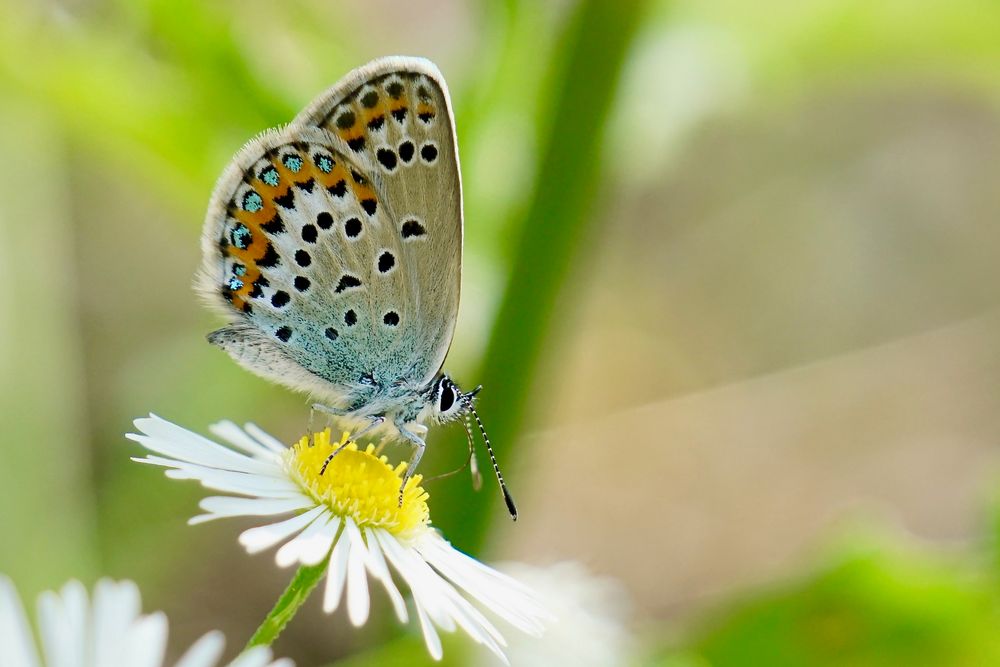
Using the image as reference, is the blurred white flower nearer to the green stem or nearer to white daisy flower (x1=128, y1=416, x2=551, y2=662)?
the green stem

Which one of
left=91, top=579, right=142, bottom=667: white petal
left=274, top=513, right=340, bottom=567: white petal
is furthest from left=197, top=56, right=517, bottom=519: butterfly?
left=91, top=579, right=142, bottom=667: white petal

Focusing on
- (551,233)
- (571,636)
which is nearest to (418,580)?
(551,233)

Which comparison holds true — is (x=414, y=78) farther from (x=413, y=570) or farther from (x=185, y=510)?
(x=185, y=510)

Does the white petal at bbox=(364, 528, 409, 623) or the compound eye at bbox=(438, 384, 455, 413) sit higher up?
the compound eye at bbox=(438, 384, 455, 413)

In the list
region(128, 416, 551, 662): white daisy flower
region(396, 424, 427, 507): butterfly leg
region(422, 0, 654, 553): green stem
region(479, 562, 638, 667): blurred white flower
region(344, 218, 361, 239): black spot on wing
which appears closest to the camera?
region(128, 416, 551, 662): white daisy flower

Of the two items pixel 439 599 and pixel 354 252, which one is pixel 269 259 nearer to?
pixel 354 252

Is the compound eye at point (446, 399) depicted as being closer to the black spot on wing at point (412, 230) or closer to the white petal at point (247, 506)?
the black spot on wing at point (412, 230)

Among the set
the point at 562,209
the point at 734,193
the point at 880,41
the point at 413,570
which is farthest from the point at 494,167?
the point at 734,193
